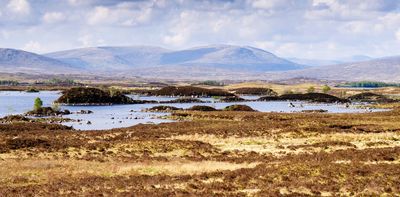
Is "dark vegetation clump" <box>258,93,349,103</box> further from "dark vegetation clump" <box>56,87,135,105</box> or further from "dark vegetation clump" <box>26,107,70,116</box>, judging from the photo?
"dark vegetation clump" <box>26,107,70,116</box>

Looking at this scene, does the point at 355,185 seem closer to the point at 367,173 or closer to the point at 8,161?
the point at 367,173

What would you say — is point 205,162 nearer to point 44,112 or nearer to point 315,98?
point 44,112

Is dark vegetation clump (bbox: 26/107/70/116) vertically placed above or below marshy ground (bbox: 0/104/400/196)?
below

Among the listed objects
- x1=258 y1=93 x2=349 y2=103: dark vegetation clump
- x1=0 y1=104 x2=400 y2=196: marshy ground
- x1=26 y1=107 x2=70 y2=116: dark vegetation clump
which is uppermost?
x1=0 y1=104 x2=400 y2=196: marshy ground

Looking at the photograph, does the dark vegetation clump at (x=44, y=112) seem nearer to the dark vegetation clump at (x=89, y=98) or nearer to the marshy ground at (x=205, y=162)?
the marshy ground at (x=205, y=162)

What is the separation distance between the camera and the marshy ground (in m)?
33.3

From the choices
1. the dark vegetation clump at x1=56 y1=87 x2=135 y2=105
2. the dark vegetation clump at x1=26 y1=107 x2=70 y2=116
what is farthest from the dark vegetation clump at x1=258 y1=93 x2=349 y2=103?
the dark vegetation clump at x1=26 y1=107 x2=70 y2=116

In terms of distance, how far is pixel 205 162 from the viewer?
44.5 m

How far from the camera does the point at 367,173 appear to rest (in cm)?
3694

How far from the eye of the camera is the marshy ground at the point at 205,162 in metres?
33.3

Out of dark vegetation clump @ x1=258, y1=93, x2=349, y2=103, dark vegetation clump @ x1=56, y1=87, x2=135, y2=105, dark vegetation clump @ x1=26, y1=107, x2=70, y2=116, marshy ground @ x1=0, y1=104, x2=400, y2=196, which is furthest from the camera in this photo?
dark vegetation clump @ x1=258, y1=93, x2=349, y2=103

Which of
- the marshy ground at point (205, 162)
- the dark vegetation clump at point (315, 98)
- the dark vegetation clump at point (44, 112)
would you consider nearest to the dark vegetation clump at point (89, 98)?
the dark vegetation clump at point (44, 112)

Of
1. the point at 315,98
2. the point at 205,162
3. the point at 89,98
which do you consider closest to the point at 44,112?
the point at 89,98

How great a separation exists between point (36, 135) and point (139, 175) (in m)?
30.4
